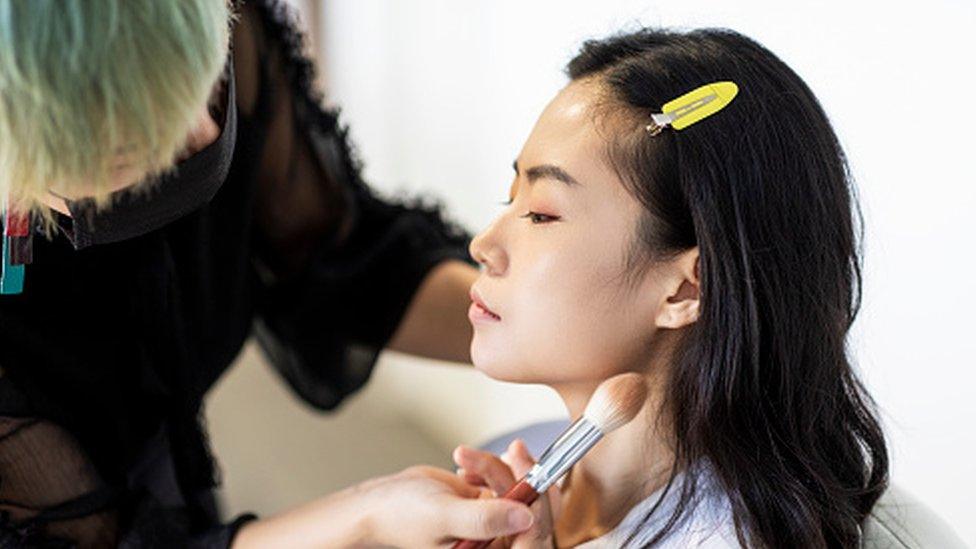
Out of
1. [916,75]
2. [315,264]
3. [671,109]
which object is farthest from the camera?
[315,264]

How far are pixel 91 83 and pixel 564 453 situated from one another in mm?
337

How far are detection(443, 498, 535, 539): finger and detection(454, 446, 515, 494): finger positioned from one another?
7 centimetres

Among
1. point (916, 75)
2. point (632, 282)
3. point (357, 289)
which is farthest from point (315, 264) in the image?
point (916, 75)

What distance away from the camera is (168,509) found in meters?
0.88

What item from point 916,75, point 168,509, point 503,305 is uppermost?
point 916,75

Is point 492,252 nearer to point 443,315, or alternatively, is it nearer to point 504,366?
point 504,366

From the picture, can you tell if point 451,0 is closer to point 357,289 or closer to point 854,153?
point 357,289

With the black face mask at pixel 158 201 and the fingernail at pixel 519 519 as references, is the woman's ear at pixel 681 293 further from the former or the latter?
the black face mask at pixel 158 201

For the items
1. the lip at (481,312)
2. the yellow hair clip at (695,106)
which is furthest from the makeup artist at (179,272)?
the yellow hair clip at (695,106)

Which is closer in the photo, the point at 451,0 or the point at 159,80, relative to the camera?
the point at 159,80

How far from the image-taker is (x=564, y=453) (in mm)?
715

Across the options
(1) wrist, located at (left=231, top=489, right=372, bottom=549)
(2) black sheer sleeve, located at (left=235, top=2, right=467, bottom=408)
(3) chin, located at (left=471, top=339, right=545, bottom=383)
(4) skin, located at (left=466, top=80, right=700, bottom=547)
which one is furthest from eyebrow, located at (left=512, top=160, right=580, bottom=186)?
(2) black sheer sleeve, located at (left=235, top=2, right=467, bottom=408)

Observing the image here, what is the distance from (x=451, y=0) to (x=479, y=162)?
A: 7.6 inches

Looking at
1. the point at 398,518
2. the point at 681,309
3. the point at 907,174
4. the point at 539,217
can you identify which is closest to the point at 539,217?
the point at 539,217
